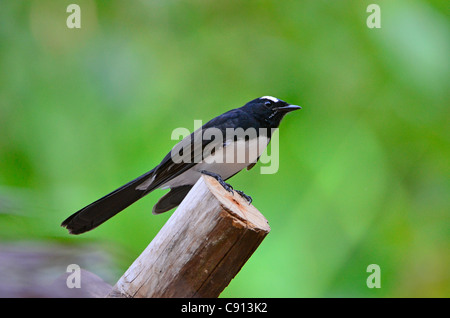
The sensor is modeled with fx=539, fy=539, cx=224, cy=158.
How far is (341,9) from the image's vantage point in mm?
3338

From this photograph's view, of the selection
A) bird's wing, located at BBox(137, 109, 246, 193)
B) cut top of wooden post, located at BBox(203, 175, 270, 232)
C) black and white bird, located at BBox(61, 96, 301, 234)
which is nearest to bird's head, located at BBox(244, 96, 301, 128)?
black and white bird, located at BBox(61, 96, 301, 234)

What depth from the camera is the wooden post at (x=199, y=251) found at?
1413mm

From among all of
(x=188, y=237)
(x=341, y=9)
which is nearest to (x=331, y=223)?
(x=341, y=9)

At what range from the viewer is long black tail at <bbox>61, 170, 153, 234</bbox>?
78.2 inches

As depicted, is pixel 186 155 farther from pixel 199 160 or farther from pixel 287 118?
pixel 287 118

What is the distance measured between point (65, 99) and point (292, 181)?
1.44 m

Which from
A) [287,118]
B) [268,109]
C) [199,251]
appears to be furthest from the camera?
[287,118]

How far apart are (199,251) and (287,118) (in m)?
2.02

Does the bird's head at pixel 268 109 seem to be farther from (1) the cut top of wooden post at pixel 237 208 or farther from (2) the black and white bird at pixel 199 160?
(1) the cut top of wooden post at pixel 237 208

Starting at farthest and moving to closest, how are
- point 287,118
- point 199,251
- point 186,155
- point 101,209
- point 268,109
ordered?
point 287,118, point 268,109, point 186,155, point 101,209, point 199,251

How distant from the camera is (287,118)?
3.33 meters

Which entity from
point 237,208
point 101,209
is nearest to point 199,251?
point 237,208

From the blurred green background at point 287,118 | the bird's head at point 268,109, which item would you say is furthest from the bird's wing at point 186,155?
the blurred green background at point 287,118

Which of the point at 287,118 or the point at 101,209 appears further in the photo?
the point at 287,118
